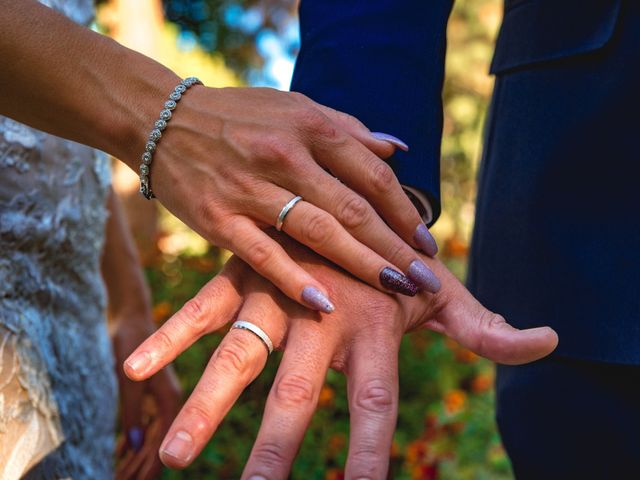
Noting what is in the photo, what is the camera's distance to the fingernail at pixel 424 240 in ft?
4.34

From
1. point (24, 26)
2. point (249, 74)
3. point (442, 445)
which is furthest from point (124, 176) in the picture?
point (249, 74)

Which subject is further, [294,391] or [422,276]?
[422,276]

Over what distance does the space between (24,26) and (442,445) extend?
3222 millimetres

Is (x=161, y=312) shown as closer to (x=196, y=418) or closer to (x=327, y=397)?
(x=327, y=397)

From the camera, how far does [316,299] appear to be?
1.16m

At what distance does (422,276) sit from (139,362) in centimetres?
52

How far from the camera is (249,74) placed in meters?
13.2

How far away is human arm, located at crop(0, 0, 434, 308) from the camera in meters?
1.18

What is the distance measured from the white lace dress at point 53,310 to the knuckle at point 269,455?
1.93ft

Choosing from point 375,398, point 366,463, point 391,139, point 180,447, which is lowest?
point 180,447

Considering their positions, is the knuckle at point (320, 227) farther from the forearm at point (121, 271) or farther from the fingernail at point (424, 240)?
the forearm at point (121, 271)

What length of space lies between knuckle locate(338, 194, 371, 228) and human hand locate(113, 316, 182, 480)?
4.30 ft

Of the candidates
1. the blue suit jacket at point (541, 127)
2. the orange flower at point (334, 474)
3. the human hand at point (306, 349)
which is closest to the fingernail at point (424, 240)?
the human hand at point (306, 349)

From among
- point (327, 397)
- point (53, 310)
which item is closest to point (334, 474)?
point (327, 397)
